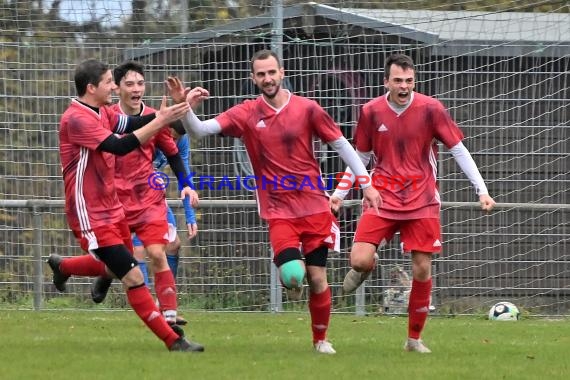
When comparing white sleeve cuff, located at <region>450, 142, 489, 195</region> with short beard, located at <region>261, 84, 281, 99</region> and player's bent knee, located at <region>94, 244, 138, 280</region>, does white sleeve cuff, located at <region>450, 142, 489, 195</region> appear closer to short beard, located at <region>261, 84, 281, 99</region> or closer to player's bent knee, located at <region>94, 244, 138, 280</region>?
short beard, located at <region>261, 84, 281, 99</region>

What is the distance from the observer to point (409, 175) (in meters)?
9.59

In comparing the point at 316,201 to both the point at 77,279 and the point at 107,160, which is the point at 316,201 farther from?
the point at 77,279

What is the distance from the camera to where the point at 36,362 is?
28.1ft

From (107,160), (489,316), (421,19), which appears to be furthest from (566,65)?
(107,160)

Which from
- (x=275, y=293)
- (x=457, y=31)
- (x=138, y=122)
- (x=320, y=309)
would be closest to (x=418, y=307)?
(x=320, y=309)

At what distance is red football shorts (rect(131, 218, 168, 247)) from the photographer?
1033cm

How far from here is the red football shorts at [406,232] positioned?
9.44 m

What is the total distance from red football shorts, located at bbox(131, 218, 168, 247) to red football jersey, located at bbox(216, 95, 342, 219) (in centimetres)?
134

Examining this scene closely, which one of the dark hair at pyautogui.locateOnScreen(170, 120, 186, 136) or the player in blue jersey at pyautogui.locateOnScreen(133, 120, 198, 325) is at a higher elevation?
the dark hair at pyautogui.locateOnScreen(170, 120, 186, 136)

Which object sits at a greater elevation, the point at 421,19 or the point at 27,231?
the point at 421,19

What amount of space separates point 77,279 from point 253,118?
564 cm

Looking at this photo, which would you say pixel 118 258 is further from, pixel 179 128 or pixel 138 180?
pixel 179 128

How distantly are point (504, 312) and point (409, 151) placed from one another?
4.11 meters

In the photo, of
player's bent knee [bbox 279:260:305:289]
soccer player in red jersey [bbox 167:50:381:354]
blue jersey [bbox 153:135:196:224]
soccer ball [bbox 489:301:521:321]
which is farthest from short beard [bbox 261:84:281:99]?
Result: soccer ball [bbox 489:301:521:321]
